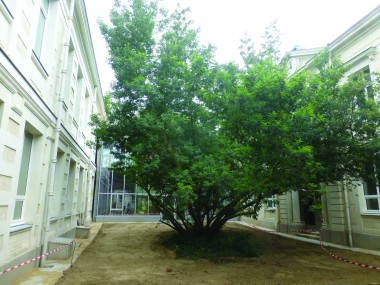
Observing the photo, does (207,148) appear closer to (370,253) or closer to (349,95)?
(349,95)

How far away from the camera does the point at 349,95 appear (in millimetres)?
8906

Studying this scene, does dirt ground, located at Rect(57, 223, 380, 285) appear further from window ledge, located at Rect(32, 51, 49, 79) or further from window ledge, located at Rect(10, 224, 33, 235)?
window ledge, located at Rect(32, 51, 49, 79)

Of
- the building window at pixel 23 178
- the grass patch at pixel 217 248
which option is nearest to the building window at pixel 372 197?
the grass patch at pixel 217 248

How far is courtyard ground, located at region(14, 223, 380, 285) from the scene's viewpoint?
6.82 meters

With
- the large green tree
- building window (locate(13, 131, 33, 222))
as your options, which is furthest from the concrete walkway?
the large green tree

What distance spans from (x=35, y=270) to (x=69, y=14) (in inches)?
291

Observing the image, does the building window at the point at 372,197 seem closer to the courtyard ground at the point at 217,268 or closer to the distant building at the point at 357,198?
the distant building at the point at 357,198

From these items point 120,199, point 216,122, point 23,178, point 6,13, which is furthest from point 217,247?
point 120,199

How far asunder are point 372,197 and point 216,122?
6.57 meters

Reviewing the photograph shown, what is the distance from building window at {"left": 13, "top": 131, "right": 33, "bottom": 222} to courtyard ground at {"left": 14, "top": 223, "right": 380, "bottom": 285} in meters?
1.82

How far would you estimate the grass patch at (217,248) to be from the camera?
9.73m

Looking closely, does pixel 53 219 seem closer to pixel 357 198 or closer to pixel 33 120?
pixel 33 120

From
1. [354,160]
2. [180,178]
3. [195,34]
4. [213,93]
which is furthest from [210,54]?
[354,160]

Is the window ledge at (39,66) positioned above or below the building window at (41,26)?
below
